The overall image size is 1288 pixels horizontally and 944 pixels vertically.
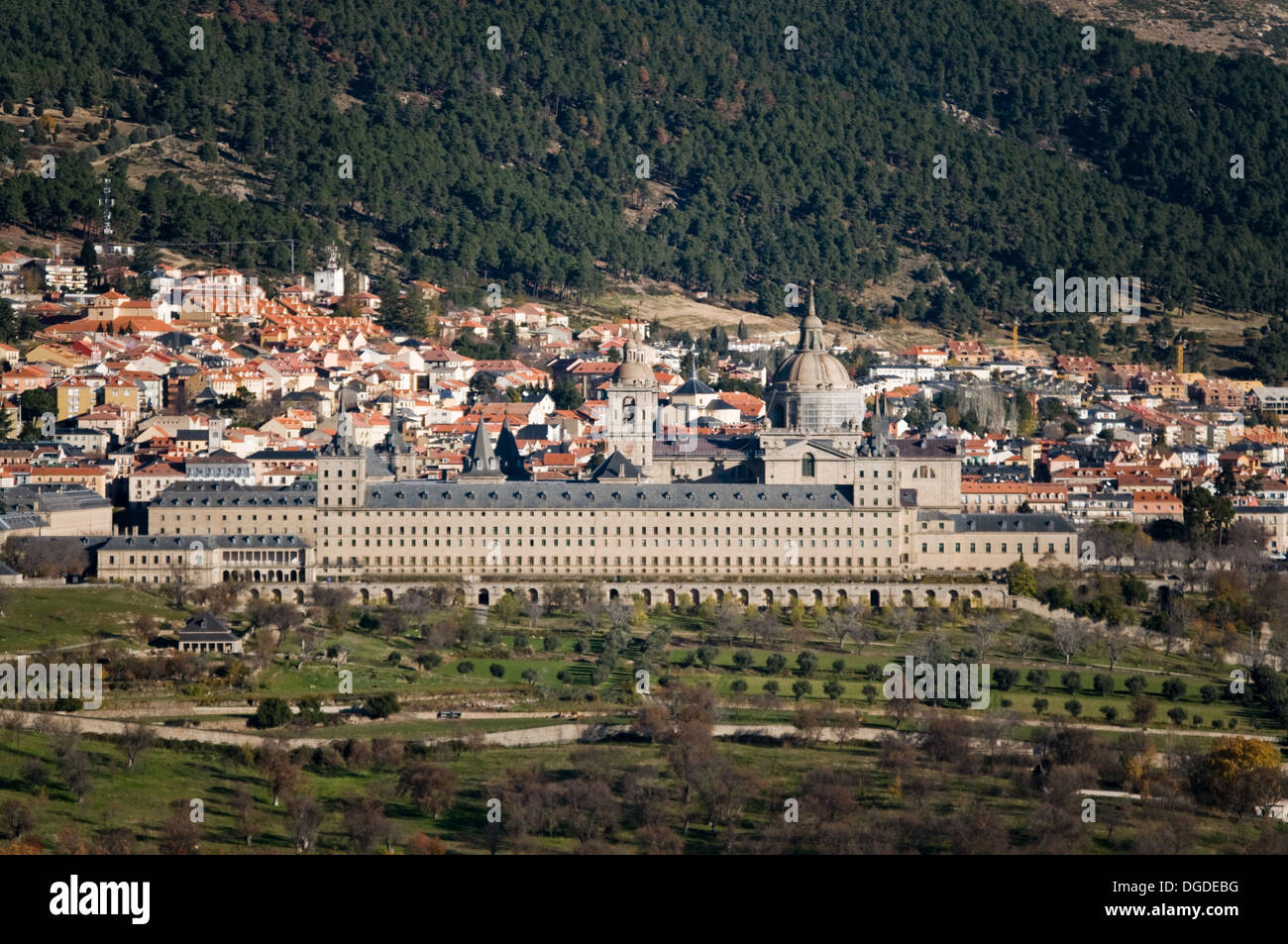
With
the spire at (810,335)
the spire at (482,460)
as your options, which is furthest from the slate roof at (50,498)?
the spire at (810,335)

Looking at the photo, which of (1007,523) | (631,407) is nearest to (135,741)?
(1007,523)

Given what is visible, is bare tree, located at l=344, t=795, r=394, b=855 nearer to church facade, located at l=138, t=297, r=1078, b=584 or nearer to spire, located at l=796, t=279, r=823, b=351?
church facade, located at l=138, t=297, r=1078, b=584

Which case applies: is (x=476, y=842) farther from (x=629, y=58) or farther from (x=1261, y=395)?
(x=629, y=58)

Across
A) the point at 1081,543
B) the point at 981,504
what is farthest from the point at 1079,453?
the point at 1081,543

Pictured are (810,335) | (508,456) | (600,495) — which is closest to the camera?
(600,495)

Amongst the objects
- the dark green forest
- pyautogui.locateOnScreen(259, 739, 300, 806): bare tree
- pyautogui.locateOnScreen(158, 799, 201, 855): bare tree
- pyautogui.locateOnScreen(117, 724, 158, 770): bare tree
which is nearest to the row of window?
pyautogui.locateOnScreen(117, 724, 158, 770): bare tree

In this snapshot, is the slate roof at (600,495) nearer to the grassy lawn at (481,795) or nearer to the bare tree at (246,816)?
the grassy lawn at (481,795)

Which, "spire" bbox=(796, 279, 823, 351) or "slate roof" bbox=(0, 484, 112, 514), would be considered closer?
"slate roof" bbox=(0, 484, 112, 514)

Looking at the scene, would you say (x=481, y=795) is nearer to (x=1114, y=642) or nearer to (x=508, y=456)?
(x=1114, y=642)

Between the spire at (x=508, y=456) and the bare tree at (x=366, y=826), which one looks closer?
the bare tree at (x=366, y=826)
